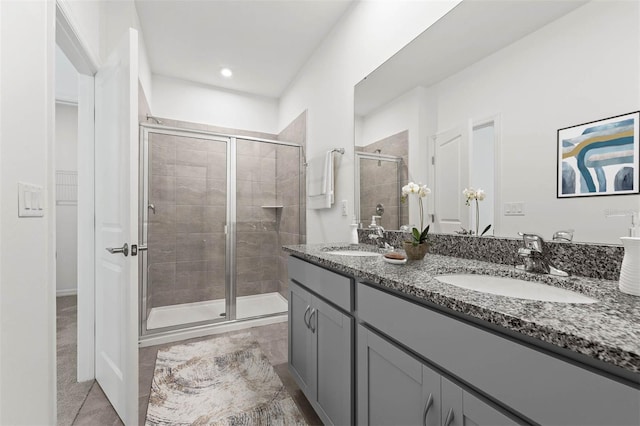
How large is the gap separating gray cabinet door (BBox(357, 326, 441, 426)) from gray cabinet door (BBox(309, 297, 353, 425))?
2.6 inches

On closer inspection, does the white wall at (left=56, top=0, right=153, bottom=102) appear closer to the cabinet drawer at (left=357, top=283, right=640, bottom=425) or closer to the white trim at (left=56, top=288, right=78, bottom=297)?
the cabinet drawer at (left=357, top=283, right=640, bottom=425)

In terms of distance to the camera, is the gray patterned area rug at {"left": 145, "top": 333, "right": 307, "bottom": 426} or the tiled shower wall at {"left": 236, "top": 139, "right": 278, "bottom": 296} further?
the tiled shower wall at {"left": 236, "top": 139, "right": 278, "bottom": 296}

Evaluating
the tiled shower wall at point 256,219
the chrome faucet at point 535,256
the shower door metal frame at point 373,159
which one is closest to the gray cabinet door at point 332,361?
the chrome faucet at point 535,256

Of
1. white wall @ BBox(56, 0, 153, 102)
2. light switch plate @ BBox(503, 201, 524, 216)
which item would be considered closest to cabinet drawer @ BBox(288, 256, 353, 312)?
light switch plate @ BBox(503, 201, 524, 216)

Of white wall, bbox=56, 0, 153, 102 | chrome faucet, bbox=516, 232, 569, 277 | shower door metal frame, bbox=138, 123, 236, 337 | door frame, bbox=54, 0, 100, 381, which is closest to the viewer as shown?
chrome faucet, bbox=516, 232, 569, 277

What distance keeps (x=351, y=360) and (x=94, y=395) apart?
66.9 inches

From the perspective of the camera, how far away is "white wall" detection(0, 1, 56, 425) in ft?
2.78

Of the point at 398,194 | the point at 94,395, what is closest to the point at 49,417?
the point at 94,395

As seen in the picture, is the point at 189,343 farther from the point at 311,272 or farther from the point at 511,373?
the point at 511,373

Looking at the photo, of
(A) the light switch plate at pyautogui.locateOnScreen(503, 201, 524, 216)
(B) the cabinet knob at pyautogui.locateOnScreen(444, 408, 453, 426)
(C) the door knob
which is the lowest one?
(B) the cabinet knob at pyautogui.locateOnScreen(444, 408, 453, 426)

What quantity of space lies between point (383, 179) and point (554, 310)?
1.34 metres

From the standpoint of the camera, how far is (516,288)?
947mm

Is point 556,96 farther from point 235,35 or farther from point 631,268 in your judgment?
point 235,35

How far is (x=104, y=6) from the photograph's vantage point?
1.99 meters
